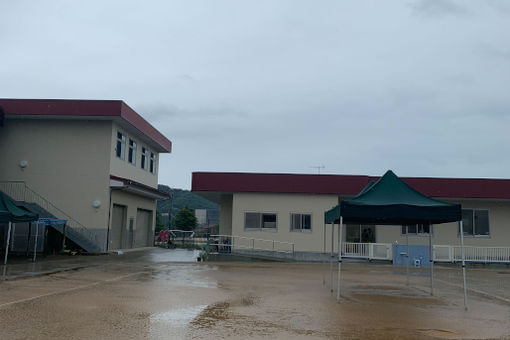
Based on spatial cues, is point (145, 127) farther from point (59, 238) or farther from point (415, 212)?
point (415, 212)

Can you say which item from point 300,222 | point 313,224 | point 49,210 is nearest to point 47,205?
point 49,210

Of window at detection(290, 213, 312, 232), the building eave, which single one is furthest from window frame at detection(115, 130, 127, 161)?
window at detection(290, 213, 312, 232)

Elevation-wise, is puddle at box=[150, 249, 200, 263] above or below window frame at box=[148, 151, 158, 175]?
below

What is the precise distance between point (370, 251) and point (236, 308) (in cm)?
1470

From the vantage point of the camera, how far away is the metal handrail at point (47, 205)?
25.3m

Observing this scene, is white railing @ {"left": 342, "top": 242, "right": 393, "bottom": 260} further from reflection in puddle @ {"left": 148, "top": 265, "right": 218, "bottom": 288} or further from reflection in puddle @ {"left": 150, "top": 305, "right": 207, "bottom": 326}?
reflection in puddle @ {"left": 150, "top": 305, "right": 207, "bottom": 326}

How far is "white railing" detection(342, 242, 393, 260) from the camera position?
23.1 meters

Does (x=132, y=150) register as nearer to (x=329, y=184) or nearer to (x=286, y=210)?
(x=286, y=210)

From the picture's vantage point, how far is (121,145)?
A: 2803 cm

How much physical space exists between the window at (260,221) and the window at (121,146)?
847 cm

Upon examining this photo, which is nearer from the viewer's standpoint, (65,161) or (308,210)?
(308,210)

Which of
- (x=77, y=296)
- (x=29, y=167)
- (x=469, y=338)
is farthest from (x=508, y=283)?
(x=29, y=167)

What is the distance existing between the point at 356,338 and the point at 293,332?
966 mm

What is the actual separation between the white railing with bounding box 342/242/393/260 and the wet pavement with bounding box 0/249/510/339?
703 cm
